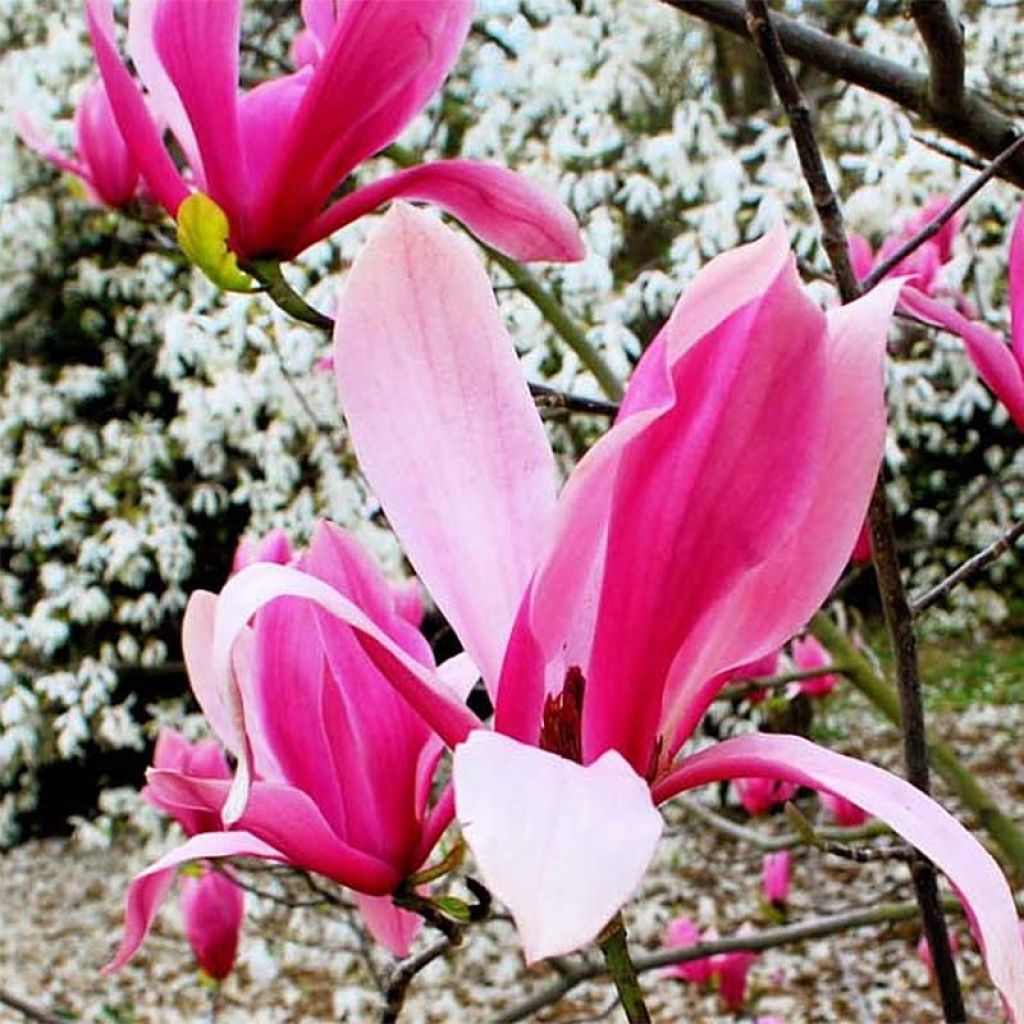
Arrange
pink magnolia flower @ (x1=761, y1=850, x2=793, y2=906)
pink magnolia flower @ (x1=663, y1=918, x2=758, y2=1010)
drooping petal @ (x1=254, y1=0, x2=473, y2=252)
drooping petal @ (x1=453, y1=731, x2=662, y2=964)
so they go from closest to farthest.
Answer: drooping petal @ (x1=453, y1=731, x2=662, y2=964) < drooping petal @ (x1=254, y1=0, x2=473, y2=252) < pink magnolia flower @ (x1=761, y1=850, x2=793, y2=906) < pink magnolia flower @ (x1=663, y1=918, x2=758, y2=1010)

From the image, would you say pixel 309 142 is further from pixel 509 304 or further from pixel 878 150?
pixel 878 150

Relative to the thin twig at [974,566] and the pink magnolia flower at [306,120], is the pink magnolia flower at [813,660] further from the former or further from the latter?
the pink magnolia flower at [306,120]

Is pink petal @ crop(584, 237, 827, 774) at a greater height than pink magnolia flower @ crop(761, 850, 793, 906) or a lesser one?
lesser

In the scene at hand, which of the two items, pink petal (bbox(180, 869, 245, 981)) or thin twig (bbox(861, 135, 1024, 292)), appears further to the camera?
pink petal (bbox(180, 869, 245, 981))

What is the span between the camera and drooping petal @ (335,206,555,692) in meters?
0.39

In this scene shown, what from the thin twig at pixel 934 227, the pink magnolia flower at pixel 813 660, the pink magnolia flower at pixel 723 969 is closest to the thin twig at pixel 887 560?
the thin twig at pixel 934 227

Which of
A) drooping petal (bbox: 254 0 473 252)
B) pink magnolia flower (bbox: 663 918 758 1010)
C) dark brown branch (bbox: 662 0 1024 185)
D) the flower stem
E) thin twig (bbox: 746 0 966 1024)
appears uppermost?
dark brown branch (bbox: 662 0 1024 185)

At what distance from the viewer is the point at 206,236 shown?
0.59m

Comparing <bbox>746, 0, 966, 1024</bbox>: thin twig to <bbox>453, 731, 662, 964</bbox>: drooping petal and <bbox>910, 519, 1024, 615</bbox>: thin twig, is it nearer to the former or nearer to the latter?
<bbox>910, 519, 1024, 615</bbox>: thin twig

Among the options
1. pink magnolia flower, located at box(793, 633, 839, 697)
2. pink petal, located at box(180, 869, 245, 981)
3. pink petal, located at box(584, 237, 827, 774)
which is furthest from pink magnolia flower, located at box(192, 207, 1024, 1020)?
pink magnolia flower, located at box(793, 633, 839, 697)

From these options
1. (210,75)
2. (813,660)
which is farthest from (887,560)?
(813,660)

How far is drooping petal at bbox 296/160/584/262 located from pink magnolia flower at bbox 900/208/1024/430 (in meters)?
0.14

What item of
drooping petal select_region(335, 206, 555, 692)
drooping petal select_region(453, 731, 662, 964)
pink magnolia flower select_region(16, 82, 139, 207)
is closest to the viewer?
drooping petal select_region(453, 731, 662, 964)

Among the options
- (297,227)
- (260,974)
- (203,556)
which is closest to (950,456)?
(203,556)
